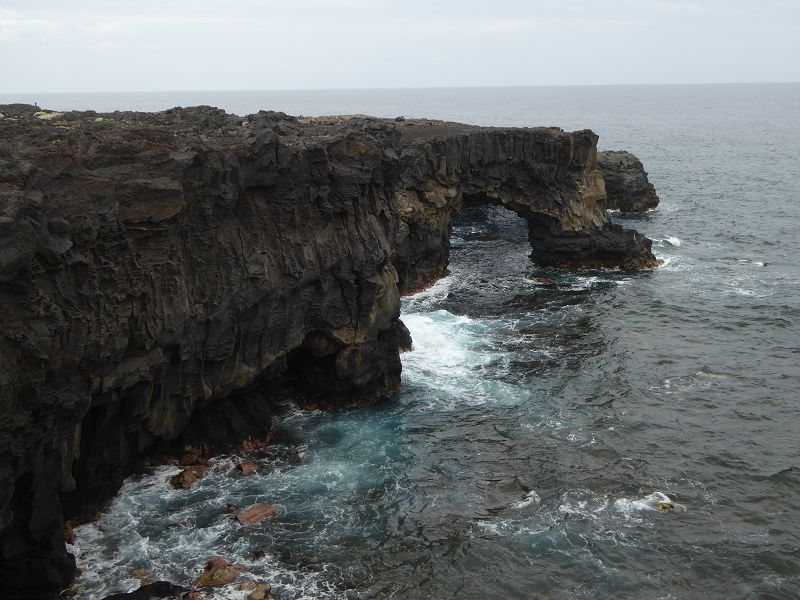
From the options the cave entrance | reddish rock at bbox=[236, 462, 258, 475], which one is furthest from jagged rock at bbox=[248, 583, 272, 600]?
the cave entrance

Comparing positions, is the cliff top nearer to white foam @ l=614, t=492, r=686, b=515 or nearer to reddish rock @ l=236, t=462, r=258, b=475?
reddish rock @ l=236, t=462, r=258, b=475

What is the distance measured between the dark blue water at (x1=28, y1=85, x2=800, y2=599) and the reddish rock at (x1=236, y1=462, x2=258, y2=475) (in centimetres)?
50

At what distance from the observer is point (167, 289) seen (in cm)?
2639

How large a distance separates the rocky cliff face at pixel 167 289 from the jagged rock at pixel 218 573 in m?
4.26

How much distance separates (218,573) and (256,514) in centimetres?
366

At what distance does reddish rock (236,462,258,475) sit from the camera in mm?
30297

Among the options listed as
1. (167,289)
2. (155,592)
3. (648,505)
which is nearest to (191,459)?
(167,289)

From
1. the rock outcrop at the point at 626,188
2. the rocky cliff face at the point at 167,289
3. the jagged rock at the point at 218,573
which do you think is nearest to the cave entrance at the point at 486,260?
the rocky cliff face at the point at 167,289

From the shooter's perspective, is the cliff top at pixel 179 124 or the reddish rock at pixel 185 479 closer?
the reddish rock at pixel 185 479

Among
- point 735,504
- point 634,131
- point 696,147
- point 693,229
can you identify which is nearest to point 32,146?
point 735,504

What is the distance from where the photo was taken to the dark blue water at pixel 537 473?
24734mm

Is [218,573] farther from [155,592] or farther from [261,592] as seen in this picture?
[155,592]

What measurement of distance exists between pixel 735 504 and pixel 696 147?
5283 inches

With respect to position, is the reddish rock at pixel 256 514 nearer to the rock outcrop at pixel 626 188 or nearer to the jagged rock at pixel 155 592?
the jagged rock at pixel 155 592
